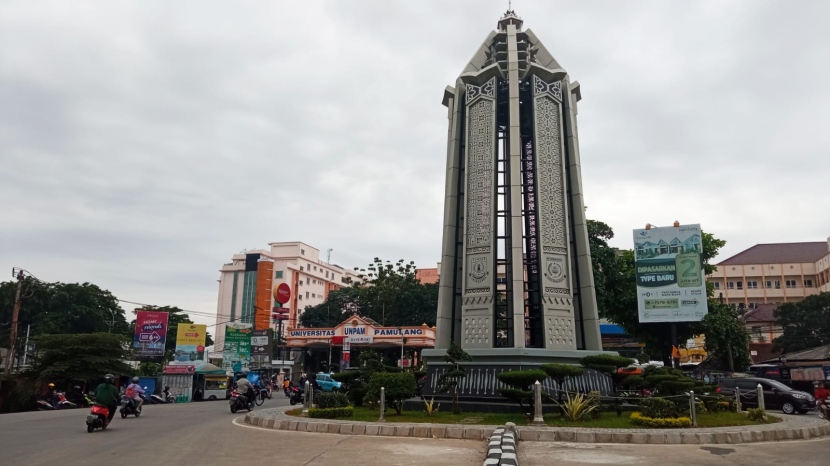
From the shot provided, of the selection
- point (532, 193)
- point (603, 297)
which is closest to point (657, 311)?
point (603, 297)

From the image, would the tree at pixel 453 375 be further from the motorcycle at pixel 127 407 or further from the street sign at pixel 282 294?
the street sign at pixel 282 294

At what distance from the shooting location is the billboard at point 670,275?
2692 centimetres

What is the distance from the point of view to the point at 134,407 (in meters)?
16.3

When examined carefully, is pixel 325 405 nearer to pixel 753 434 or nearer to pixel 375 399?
pixel 375 399

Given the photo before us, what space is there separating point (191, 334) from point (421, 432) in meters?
37.0

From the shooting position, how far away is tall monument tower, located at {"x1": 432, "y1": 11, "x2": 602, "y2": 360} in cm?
1720

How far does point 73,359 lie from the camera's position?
1053 inches

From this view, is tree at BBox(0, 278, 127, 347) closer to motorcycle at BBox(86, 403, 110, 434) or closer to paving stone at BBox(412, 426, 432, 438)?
motorcycle at BBox(86, 403, 110, 434)

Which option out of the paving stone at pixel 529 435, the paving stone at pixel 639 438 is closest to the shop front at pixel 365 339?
the paving stone at pixel 529 435

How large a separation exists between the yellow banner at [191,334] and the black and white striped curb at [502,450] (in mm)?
37772

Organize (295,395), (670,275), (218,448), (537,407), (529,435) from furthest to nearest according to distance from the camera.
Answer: (670,275) < (295,395) < (537,407) < (529,435) < (218,448)

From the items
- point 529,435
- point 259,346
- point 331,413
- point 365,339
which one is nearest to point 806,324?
point 365,339

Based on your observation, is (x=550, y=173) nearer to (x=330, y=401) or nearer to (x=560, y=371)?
(x=560, y=371)

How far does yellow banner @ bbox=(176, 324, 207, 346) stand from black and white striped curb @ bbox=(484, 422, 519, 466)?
124 feet
